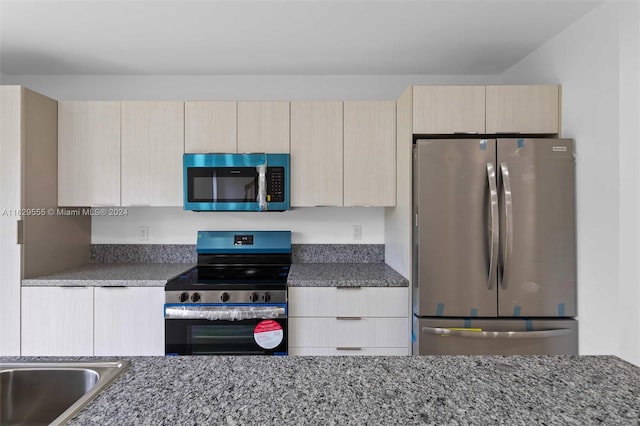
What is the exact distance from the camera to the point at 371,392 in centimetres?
78

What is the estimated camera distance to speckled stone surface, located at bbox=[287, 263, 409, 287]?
2197 mm

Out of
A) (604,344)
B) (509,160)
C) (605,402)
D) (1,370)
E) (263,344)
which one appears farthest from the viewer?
(263,344)

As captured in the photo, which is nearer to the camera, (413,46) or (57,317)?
(57,317)

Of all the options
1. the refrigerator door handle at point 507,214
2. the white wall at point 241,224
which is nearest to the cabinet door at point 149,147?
the white wall at point 241,224

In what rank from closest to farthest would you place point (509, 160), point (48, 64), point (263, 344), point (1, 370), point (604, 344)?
point (1, 370), point (604, 344), point (509, 160), point (263, 344), point (48, 64)

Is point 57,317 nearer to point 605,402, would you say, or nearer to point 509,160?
→ point 605,402

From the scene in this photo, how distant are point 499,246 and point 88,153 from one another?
2.85 metres

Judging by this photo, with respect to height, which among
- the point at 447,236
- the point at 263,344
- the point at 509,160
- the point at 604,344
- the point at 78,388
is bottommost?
the point at 263,344

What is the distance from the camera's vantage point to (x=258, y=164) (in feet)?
8.00

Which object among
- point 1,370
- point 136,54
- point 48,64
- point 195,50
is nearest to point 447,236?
point 1,370

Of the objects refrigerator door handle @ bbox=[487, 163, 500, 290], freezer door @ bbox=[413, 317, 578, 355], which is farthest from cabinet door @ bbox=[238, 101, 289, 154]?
freezer door @ bbox=[413, 317, 578, 355]

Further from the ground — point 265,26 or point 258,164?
point 265,26

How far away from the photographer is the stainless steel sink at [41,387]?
3.02 feet

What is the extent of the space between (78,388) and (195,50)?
218cm
